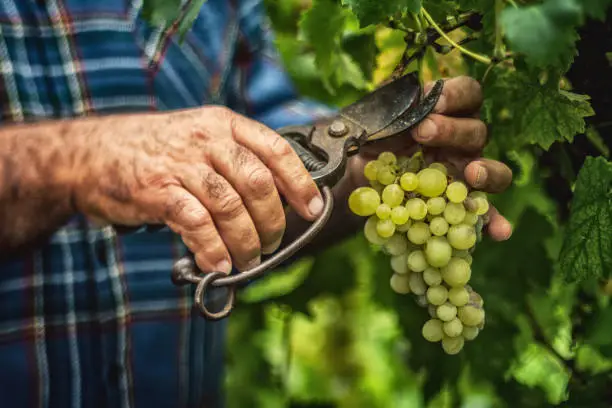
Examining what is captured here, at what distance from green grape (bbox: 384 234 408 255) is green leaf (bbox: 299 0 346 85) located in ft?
0.97

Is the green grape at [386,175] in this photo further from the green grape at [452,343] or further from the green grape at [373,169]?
the green grape at [452,343]

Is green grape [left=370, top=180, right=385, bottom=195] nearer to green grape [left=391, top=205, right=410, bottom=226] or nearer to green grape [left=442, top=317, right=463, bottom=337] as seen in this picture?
green grape [left=391, top=205, right=410, bottom=226]

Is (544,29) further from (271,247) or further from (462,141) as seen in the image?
(271,247)

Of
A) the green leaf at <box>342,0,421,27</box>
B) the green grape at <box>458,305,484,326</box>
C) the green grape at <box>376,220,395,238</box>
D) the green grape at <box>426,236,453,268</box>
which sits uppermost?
the green leaf at <box>342,0,421,27</box>

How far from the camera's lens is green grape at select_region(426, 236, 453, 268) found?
75cm

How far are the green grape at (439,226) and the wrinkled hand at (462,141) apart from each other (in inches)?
2.6

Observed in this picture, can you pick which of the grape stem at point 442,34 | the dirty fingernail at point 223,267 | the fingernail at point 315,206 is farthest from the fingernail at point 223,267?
the grape stem at point 442,34

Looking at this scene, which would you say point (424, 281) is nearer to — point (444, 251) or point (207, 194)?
point (444, 251)

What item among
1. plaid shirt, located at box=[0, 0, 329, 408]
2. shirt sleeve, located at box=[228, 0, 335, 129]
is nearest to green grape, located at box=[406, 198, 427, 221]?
plaid shirt, located at box=[0, 0, 329, 408]

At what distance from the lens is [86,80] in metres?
1.19

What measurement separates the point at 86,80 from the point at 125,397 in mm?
523

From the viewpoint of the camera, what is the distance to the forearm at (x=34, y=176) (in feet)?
2.81

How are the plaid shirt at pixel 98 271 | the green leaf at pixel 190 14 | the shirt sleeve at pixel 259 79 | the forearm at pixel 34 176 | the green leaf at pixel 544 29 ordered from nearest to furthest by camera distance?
the green leaf at pixel 544 29 < the green leaf at pixel 190 14 < the forearm at pixel 34 176 < the plaid shirt at pixel 98 271 < the shirt sleeve at pixel 259 79

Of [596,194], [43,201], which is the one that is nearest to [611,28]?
[596,194]
